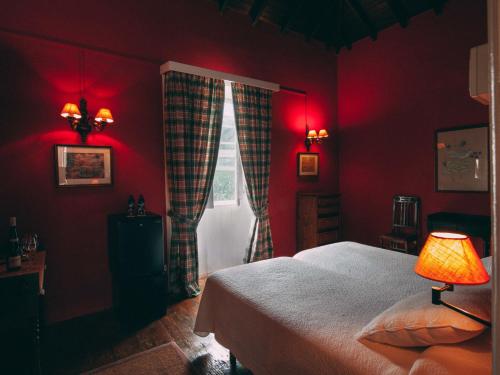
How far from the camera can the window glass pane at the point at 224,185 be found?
13.0ft

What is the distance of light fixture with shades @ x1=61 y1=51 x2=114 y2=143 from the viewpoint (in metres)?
2.74

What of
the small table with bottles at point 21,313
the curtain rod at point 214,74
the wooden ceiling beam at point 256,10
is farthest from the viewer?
the wooden ceiling beam at point 256,10

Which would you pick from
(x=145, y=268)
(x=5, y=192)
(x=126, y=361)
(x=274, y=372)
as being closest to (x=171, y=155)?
(x=145, y=268)

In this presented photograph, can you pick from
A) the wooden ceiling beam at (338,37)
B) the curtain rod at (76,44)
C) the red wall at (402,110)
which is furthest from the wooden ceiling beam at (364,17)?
the curtain rod at (76,44)

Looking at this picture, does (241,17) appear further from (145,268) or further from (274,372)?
(274,372)

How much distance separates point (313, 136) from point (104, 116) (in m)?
2.99

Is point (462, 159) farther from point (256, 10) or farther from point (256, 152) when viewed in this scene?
point (256, 10)

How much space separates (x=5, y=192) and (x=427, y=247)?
10.3 feet

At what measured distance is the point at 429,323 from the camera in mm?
1176

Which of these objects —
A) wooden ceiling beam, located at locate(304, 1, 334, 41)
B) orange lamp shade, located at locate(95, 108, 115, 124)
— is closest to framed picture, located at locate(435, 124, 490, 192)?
wooden ceiling beam, located at locate(304, 1, 334, 41)

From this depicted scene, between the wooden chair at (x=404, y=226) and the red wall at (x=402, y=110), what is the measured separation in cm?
13

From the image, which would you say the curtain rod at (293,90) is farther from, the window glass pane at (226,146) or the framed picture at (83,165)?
the framed picture at (83,165)

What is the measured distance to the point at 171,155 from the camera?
335cm

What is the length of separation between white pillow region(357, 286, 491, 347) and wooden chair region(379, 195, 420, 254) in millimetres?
2788
